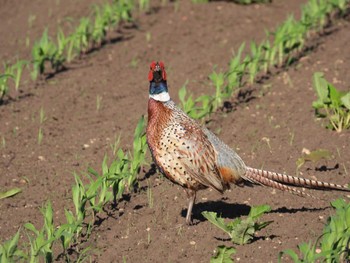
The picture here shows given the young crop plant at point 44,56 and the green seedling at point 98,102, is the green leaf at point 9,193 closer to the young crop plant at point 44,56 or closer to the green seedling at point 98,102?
the green seedling at point 98,102

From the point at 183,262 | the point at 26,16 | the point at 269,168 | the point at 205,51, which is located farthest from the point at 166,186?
the point at 26,16

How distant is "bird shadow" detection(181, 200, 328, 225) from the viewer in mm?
5613

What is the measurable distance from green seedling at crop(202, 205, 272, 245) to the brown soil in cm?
8

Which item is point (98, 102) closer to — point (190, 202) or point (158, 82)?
point (158, 82)

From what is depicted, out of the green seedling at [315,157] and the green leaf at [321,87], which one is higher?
the green leaf at [321,87]

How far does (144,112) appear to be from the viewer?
25.5 feet

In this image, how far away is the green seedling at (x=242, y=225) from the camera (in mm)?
4895

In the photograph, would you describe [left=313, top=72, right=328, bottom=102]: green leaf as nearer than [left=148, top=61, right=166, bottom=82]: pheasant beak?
No

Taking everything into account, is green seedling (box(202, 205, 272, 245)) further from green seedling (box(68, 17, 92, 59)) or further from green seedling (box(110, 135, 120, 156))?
green seedling (box(68, 17, 92, 59))

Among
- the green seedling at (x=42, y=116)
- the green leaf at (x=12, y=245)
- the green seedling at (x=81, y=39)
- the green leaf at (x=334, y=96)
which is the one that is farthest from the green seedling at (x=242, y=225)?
the green seedling at (x=81, y=39)

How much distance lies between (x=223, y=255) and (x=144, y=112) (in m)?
3.46

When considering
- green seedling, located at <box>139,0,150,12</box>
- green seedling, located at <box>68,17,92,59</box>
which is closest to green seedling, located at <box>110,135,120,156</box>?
green seedling, located at <box>68,17,92,59</box>

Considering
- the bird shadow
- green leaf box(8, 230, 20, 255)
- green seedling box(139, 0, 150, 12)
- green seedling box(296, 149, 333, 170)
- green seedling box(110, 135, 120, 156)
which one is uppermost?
green seedling box(139, 0, 150, 12)

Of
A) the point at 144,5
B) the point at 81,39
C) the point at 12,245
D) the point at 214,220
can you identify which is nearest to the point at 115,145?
the point at 214,220
